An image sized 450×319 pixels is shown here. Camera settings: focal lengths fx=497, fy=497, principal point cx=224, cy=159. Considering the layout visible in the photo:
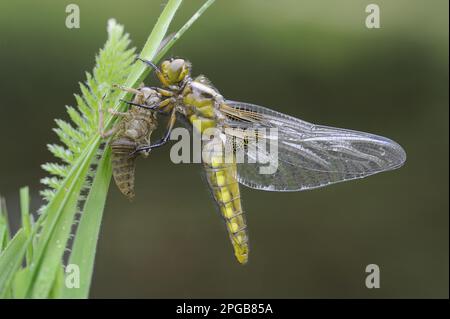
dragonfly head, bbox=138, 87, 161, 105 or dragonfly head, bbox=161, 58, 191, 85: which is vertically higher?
dragonfly head, bbox=161, 58, 191, 85

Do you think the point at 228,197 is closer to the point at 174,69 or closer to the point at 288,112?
the point at 174,69

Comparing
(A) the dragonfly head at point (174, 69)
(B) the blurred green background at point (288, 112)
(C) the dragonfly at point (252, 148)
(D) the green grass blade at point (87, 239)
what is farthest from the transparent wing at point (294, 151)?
(B) the blurred green background at point (288, 112)

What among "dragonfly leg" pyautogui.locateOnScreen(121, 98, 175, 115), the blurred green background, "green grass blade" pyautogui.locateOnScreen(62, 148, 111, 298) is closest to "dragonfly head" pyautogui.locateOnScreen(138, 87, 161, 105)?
"dragonfly leg" pyautogui.locateOnScreen(121, 98, 175, 115)

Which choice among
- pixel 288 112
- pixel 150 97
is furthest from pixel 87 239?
pixel 288 112

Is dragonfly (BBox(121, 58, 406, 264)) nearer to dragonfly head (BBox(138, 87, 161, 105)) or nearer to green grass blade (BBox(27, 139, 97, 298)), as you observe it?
dragonfly head (BBox(138, 87, 161, 105))

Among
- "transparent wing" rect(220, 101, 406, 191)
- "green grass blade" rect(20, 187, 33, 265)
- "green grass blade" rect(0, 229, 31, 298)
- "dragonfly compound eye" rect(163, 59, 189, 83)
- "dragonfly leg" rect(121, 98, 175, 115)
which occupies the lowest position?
"green grass blade" rect(0, 229, 31, 298)

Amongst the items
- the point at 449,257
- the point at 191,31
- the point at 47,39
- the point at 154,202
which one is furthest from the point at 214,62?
the point at 449,257
